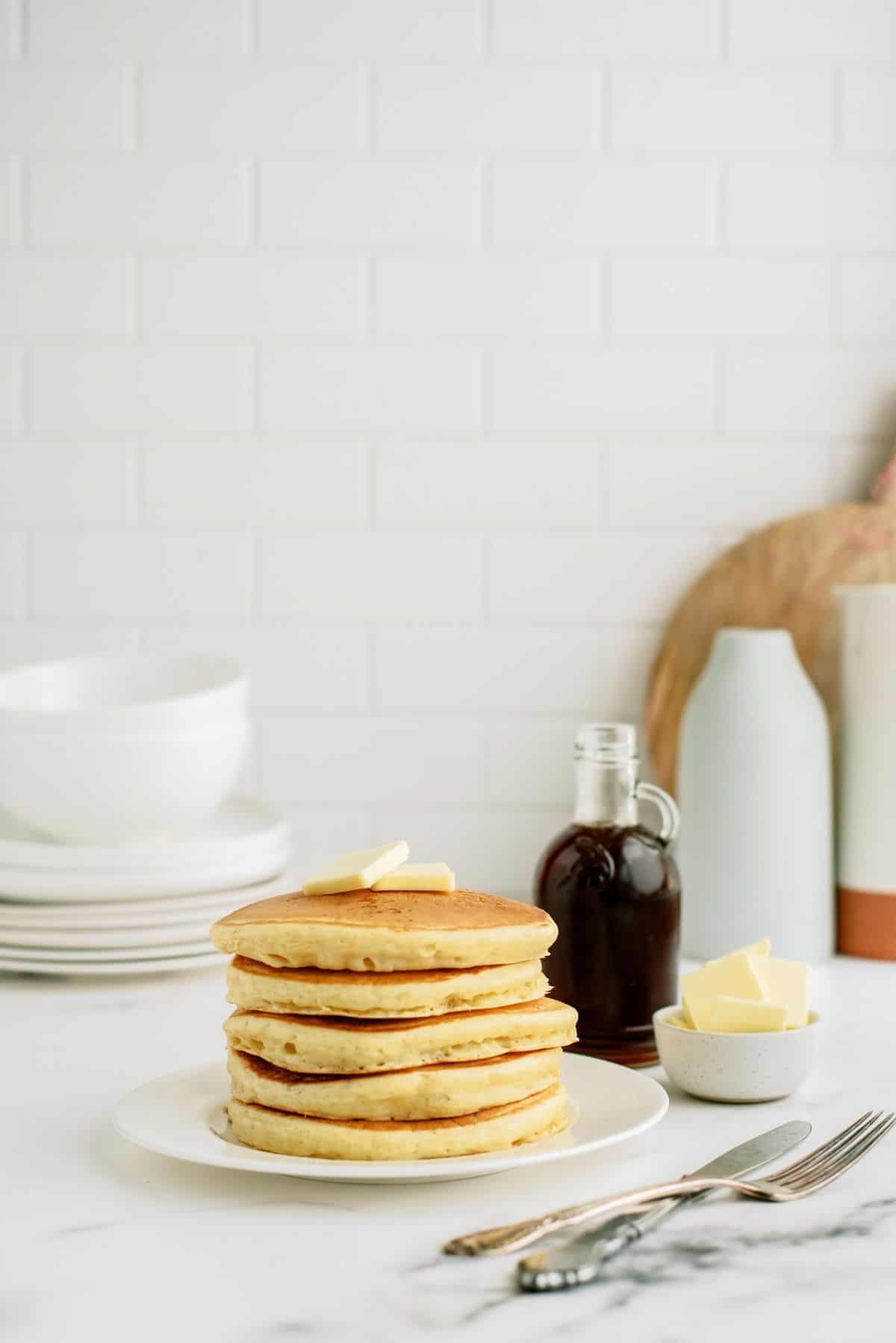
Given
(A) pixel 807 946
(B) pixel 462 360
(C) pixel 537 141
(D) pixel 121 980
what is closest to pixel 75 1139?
(D) pixel 121 980

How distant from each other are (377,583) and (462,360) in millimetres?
264

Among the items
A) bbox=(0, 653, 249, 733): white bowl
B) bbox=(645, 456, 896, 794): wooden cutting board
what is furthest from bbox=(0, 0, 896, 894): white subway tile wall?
bbox=(0, 653, 249, 733): white bowl

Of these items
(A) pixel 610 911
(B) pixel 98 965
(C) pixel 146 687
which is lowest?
(B) pixel 98 965

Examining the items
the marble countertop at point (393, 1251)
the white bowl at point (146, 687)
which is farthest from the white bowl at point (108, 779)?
the marble countertop at point (393, 1251)

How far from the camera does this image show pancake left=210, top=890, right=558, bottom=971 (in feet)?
2.75

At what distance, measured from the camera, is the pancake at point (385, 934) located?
839 mm

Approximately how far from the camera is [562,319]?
1.75 meters

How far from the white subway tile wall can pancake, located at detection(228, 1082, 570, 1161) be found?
0.94 m

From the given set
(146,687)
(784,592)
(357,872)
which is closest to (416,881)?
(357,872)

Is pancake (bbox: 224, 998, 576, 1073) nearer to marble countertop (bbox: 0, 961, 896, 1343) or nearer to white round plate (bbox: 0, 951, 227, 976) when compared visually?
marble countertop (bbox: 0, 961, 896, 1343)

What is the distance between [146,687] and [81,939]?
32 centimetres

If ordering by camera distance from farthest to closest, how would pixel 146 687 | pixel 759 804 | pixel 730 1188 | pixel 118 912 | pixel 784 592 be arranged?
pixel 784 592 < pixel 146 687 < pixel 759 804 < pixel 118 912 < pixel 730 1188

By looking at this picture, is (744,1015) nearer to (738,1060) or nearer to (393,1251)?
(738,1060)

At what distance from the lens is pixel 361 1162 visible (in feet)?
2.67
